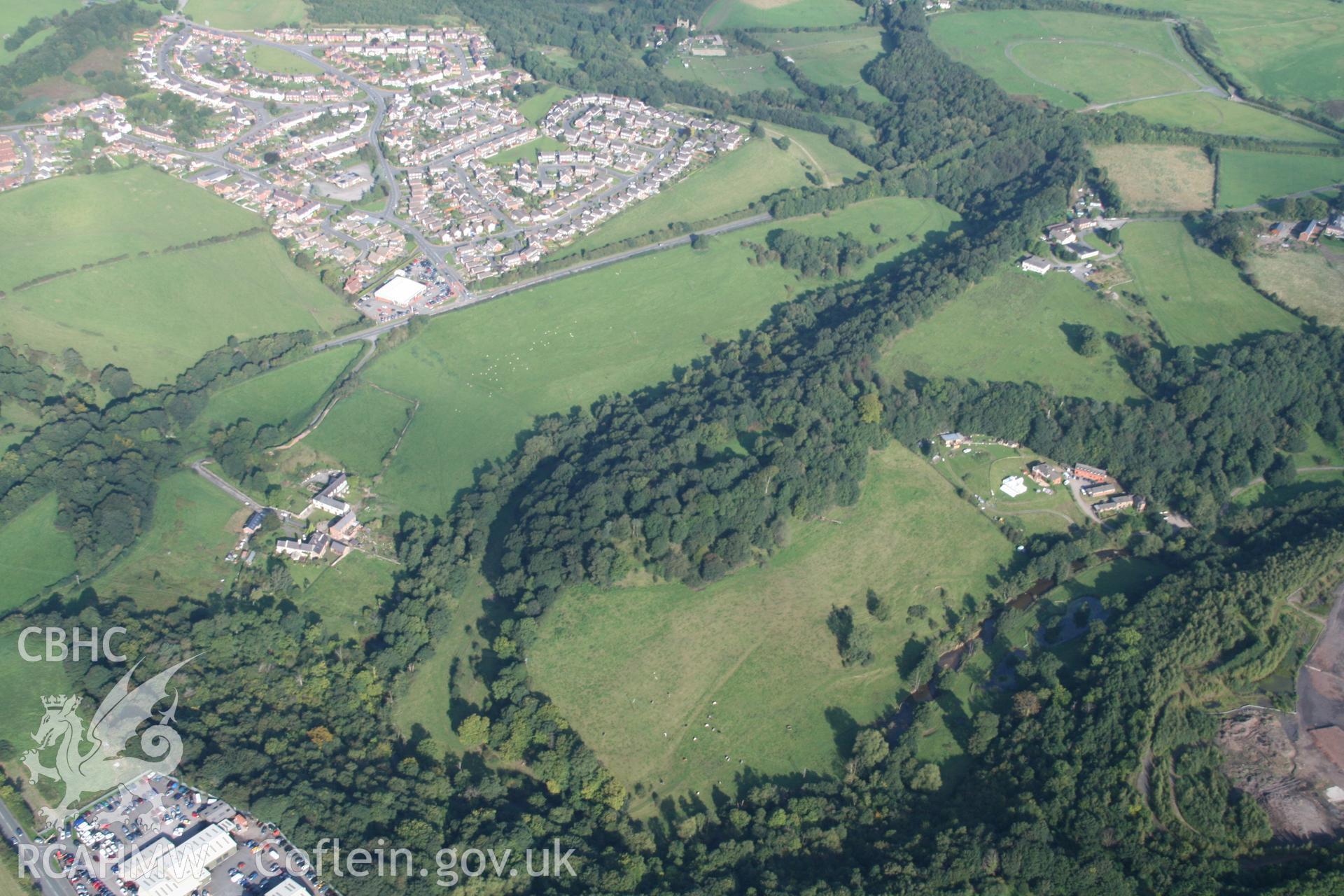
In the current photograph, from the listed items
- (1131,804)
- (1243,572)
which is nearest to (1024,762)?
(1131,804)

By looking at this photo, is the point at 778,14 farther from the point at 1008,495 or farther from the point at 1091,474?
the point at 1008,495

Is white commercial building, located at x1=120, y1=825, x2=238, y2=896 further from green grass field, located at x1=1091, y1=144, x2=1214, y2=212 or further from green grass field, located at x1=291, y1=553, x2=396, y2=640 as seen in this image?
green grass field, located at x1=1091, y1=144, x2=1214, y2=212

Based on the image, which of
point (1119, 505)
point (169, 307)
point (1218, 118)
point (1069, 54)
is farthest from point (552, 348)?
point (1069, 54)

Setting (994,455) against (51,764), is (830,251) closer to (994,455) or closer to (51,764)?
(994,455)

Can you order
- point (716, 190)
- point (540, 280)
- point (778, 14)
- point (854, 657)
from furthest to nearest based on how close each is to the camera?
point (778, 14)
point (716, 190)
point (540, 280)
point (854, 657)

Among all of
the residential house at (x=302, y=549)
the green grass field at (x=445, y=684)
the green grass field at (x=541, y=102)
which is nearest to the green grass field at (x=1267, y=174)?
the green grass field at (x=541, y=102)

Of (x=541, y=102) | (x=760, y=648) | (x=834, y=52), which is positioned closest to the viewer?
(x=760, y=648)
